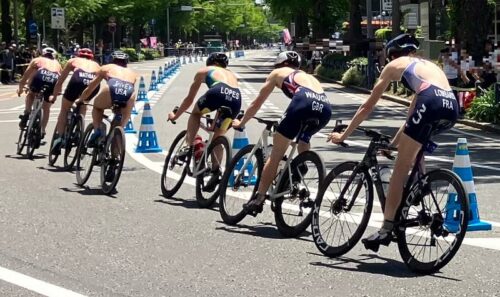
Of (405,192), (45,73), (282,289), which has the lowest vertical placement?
(282,289)

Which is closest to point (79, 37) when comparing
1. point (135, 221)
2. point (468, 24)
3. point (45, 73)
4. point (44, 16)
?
point (44, 16)

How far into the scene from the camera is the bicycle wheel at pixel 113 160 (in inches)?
442

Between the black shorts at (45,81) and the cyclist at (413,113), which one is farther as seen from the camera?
the black shorts at (45,81)

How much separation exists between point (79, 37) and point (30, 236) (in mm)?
84193

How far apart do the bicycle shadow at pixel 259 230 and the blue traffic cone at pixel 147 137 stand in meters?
6.69

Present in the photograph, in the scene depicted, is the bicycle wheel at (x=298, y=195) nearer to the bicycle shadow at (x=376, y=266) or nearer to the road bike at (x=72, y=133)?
the bicycle shadow at (x=376, y=266)

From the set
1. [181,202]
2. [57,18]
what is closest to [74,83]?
[181,202]

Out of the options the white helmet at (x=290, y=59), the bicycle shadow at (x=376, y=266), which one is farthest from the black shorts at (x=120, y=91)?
the bicycle shadow at (x=376, y=266)

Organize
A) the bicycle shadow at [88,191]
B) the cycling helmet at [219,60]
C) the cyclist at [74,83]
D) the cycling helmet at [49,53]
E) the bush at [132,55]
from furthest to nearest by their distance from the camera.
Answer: the bush at [132,55]
the cycling helmet at [49,53]
the cyclist at [74,83]
the bicycle shadow at [88,191]
the cycling helmet at [219,60]

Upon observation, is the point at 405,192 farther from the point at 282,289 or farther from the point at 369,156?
the point at 282,289

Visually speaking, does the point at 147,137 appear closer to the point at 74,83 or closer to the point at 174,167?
the point at 74,83

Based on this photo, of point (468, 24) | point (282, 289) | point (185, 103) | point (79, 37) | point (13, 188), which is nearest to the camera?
point (282, 289)

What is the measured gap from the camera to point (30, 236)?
28.8 feet

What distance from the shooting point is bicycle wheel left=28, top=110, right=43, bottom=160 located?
594 inches
